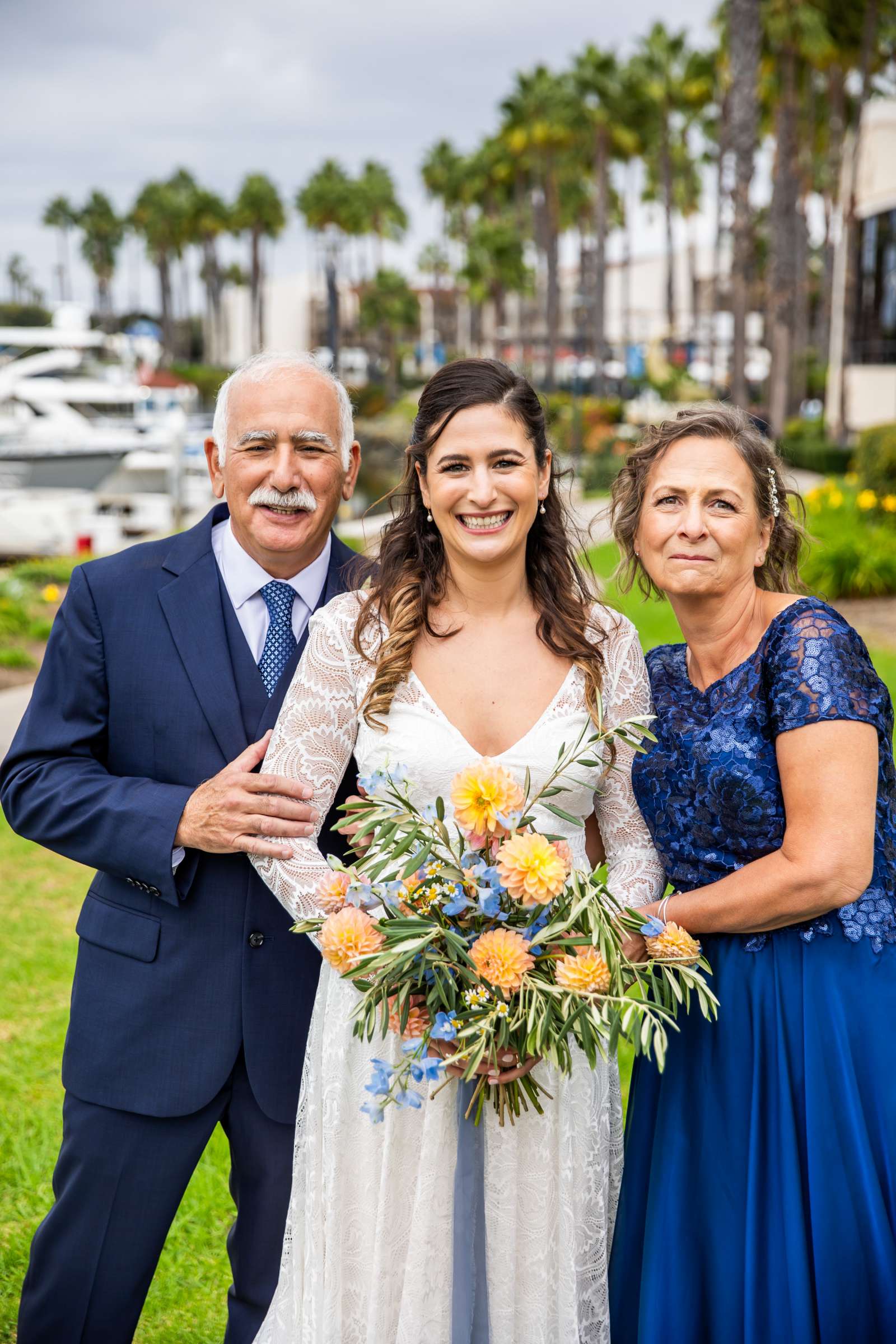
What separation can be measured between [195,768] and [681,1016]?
1.23 meters

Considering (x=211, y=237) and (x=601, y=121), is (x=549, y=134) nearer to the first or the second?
(x=601, y=121)

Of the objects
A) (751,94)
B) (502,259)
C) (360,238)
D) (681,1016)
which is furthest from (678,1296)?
(360,238)

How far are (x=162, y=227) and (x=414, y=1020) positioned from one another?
78.4 m

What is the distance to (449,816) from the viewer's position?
8.55ft

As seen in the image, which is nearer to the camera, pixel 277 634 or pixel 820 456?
pixel 277 634

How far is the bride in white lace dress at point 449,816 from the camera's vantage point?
8.40ft

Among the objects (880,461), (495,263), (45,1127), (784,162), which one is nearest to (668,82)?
(495,263)

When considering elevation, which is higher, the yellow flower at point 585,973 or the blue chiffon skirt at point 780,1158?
the yellow flower at point 585,973

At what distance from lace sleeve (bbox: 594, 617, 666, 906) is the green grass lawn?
1.10 feet

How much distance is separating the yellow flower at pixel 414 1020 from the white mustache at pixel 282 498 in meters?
1.17

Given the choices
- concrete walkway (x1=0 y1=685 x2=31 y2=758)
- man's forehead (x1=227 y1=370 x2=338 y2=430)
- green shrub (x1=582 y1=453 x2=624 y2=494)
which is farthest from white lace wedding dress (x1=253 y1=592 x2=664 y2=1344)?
green shrub (x1=582 y1=453 x2=624 y2=494)

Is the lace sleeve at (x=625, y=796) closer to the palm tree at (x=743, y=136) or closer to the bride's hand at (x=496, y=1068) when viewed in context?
the bride's hand at (x=496, y=1068)

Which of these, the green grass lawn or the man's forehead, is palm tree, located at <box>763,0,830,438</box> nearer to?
the green grass lawn

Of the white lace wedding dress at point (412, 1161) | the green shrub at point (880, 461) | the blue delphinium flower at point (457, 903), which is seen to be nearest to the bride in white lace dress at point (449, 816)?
the white lace wedding dress at point (412, 1161)
